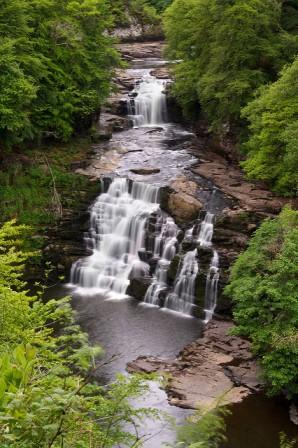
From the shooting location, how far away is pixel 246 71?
2689 cm

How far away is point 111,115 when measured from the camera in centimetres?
3588

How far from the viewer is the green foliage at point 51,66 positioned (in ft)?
77.9

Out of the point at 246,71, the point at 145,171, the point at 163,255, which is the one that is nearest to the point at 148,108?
the point at 145,171

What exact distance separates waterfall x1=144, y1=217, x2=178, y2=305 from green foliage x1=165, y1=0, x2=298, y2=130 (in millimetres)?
7701

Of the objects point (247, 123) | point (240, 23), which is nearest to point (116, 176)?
point (247, 123)

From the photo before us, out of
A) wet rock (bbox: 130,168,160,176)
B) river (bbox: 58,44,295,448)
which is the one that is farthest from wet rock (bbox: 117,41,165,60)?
wet rock (bbox: 130,168,160,176)

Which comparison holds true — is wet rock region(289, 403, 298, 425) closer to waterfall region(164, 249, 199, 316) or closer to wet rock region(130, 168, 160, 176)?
waterfall region(164, 249, 199, 316)

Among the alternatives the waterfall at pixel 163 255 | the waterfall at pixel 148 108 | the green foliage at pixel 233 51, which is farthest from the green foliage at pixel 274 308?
the waterfall at pixel 148 108

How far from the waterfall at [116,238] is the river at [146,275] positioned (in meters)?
0.05

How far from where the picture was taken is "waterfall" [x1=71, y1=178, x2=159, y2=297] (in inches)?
972

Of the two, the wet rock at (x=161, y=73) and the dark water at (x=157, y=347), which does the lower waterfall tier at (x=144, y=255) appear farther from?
the wet rock at (x=161, y=73)

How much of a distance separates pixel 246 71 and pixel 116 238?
1094 centimetres

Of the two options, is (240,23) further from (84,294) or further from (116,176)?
(84,294)

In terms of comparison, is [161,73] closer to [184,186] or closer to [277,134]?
[184,186]
